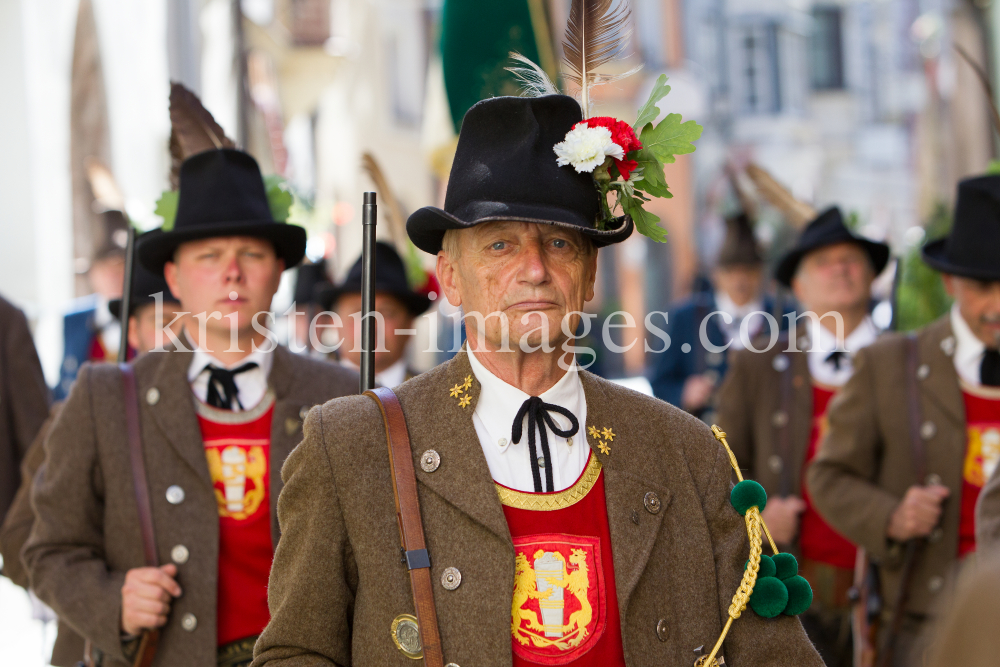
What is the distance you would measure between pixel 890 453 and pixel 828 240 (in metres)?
1.58

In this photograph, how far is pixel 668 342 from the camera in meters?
8.49

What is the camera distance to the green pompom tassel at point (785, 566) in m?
2.44

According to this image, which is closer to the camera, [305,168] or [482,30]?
[482,30]

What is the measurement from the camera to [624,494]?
2.45 metres

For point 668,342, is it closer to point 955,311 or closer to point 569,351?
point 955,311

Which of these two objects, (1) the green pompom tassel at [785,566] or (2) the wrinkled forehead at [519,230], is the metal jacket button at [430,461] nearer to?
(2) the wrinkled forehead at [519,230]

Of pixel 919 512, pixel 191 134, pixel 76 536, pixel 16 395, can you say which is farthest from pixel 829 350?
pixel 16 395

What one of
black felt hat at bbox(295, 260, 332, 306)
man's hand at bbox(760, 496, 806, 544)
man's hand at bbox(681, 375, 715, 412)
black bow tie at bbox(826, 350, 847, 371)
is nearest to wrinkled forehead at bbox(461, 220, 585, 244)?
man's hand at bbox(760, 496, 806, 544)

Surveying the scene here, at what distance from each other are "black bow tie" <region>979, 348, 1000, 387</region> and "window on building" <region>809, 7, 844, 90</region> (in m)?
22.3

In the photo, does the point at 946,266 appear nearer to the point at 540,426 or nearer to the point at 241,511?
the point at 540,426

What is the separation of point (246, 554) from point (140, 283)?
2.35 metres

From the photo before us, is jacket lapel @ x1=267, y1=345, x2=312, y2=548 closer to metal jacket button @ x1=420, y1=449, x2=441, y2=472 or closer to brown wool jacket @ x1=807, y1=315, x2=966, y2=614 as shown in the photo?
metal jacket button @ x1=420, y1=449, x2=441, y2=472

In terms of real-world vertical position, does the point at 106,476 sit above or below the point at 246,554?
above

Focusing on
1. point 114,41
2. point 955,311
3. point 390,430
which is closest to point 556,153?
point 390,430
